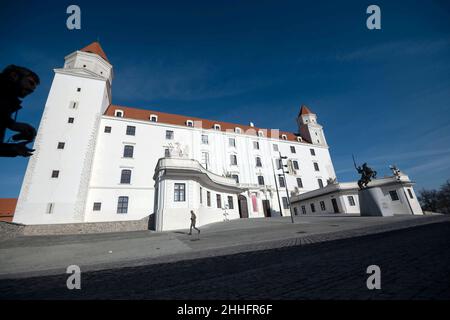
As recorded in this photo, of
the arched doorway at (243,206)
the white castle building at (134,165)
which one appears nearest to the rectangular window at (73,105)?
the white castle building at (134,165)

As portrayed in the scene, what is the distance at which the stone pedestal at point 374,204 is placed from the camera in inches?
679

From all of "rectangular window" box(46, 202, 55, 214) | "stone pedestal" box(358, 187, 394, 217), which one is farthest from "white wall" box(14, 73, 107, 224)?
"stone pedestal" box(358, 187, 394, 217)

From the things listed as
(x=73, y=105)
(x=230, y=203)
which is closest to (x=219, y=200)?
(x=230, y=203)

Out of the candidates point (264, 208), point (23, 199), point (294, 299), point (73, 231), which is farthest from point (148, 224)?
point (294, 299)

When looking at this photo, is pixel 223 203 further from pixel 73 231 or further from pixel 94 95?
pixel 94 95

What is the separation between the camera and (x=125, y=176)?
78.6 feet

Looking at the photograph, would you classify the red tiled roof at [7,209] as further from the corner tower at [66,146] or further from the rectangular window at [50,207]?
the rectangular window at [50,207]

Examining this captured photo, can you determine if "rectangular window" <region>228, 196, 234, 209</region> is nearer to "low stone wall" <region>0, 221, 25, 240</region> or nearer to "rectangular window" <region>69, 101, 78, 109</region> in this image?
"low stone wall" <region>0, 221, 25, 240</region>

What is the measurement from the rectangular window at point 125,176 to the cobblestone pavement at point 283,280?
20.8 meters

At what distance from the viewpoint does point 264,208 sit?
2992cm

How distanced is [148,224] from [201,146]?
579 inches

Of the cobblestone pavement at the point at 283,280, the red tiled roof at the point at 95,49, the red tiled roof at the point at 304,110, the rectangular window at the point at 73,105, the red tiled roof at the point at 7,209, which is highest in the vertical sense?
the red tiled roof at the point at 95,49

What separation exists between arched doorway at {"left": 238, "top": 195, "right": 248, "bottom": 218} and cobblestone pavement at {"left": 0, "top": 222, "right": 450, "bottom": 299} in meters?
24.1

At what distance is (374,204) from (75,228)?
2782 centimetres
